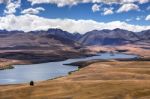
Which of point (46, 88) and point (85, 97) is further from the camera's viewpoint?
point (46, 88)

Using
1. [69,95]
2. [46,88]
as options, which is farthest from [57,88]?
[69,95]

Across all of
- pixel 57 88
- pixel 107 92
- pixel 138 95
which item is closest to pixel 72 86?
pixel 57 88

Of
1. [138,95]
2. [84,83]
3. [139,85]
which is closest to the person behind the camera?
[138,95]

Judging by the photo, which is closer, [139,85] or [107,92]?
[107,92]

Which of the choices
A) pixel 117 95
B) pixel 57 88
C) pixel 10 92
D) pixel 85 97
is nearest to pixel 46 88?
pixel 57 88

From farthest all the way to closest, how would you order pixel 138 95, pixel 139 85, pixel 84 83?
pixel 84 83 → pixel 139 85 → pixel 138 95

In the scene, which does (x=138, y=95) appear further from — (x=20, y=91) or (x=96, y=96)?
(x=20, y=91)

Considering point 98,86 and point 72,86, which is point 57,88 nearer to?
point 72,86
